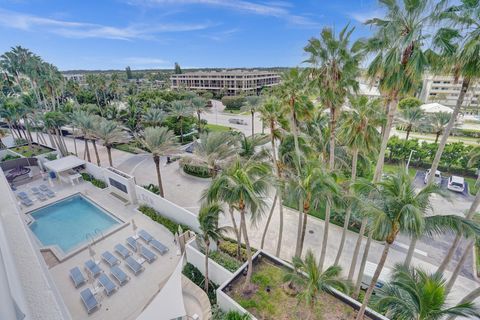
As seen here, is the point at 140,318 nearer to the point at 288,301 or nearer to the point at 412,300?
the point at 288,301

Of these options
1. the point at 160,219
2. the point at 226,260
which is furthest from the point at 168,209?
the point at 226,260

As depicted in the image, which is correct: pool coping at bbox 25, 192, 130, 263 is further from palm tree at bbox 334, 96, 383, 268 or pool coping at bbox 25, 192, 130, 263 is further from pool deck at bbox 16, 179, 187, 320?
palm tree at bbox 334, 96, 383, 268

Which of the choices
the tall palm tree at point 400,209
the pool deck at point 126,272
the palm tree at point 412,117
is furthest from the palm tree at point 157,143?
the palm tree at point 412,117

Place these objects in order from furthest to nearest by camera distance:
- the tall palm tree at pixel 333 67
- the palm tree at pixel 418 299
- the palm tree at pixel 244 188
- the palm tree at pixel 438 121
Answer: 1. the palm tree at pixel 438 121
2. the tall palm tree at pixel 333 67
3. the palm tree at pixel 244 188
4. the palm tree at pixel 418 299

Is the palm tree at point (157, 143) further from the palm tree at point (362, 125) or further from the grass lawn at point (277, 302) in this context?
the palm tree at point (362, 125)

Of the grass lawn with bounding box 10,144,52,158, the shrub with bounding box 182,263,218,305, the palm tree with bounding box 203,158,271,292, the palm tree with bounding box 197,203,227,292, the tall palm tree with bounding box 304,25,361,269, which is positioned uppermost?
the tall palm tree with bounding box 304,25,361,269

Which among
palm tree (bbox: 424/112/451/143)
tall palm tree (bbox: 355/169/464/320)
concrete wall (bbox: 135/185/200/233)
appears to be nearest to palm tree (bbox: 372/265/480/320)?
tall palm tree (bbox: 355/169/464/320)

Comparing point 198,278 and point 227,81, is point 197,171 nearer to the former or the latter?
point 198,278
